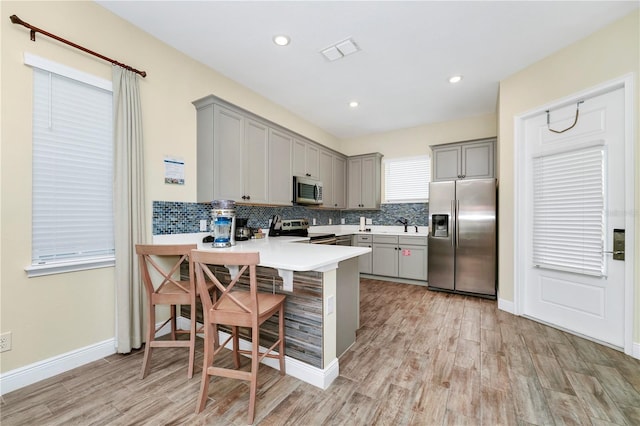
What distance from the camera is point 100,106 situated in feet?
7.34

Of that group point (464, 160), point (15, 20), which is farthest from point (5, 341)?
point (464, 160)

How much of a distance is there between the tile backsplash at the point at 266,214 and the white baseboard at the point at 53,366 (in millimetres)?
1059

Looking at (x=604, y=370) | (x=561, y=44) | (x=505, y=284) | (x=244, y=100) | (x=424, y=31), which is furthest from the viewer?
(x=244, y=100)

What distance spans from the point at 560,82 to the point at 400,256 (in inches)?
123

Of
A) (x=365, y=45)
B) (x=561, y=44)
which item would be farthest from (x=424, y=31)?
(x=561, y=44)

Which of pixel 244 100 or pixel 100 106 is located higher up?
pixel 244 100

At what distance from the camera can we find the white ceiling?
222 centimetres

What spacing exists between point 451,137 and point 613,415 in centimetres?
423

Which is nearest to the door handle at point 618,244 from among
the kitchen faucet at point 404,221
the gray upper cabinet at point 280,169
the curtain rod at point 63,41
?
the kitchen faucet at point 404,221

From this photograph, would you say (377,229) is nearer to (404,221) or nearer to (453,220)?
(404,221)

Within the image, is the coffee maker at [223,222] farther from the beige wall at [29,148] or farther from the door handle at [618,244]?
the door handle at [618,244]

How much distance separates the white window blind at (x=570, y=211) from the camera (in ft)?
8.31

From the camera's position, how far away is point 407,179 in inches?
207

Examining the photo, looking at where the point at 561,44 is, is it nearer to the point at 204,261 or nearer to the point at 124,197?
the point at 204,261
